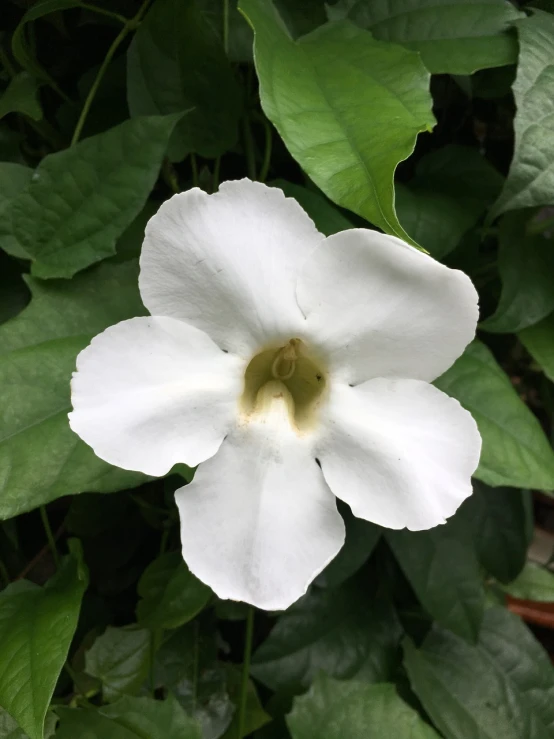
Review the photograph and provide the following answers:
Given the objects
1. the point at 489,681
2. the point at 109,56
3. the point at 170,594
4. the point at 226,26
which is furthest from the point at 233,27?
the point at 489,681

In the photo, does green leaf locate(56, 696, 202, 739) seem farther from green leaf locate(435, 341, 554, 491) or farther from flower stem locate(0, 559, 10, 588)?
green leaf locate(435, 341, 554, 491)

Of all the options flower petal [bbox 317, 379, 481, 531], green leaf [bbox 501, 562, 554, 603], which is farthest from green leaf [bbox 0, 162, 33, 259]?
green leaf [bbox 501, 562, 554, 603]

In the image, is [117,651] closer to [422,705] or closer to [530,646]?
[422,705]

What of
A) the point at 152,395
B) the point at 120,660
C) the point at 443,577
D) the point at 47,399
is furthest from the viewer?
the point at 443,577

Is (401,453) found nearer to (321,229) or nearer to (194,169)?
(321,229)

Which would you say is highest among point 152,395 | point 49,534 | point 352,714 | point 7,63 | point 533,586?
point 7,63

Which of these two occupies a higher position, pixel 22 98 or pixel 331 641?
pixel 22 98

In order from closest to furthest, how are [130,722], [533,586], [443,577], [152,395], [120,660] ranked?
[152,395], [130,722], [120,660], [443,577], [533,586]
